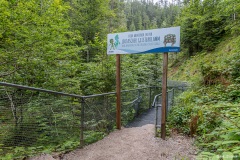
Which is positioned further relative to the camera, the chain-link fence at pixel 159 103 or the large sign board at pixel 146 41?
the chain-link fence at pixel 159 103

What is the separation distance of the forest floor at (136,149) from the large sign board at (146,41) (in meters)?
1.90

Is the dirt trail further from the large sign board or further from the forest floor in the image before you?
the large sign board

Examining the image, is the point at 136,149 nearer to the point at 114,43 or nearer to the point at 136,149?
the point at 136,149

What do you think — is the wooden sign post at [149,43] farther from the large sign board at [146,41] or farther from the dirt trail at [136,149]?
the dirt trail at [136,149]

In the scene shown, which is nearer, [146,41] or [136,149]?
[136,149]

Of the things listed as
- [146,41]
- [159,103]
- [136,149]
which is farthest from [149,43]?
[159,103]

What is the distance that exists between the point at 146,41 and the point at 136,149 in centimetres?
223

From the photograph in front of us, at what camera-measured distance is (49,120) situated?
2.66 metres

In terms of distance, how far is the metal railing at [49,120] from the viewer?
2.21m

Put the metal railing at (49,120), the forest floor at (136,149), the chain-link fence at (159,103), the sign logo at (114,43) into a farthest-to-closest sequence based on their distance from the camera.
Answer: the sign logo at (114,43) < the chain-link fence at (159,103) < the forest floor at (136,149) < the metal railing at (49,120)

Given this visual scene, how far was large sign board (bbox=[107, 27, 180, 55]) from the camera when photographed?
3201mm

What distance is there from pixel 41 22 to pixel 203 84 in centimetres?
580

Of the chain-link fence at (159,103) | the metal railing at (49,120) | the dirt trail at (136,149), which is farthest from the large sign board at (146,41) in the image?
the dirt trail at (136,149)

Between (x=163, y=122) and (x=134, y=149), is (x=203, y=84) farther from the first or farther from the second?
(x=134, y=149)
